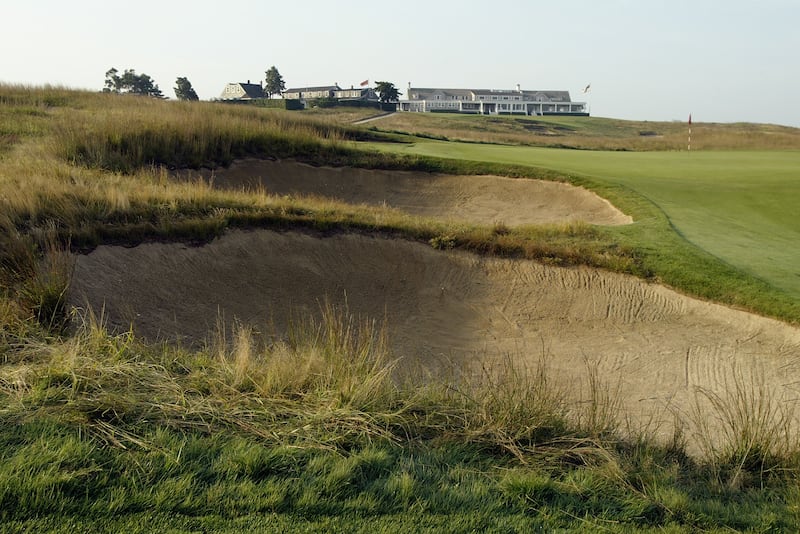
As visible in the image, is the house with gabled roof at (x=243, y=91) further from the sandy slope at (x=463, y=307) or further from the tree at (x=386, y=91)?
the sandy slope at (x=463, y=307)

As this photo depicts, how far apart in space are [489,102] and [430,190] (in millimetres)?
110642

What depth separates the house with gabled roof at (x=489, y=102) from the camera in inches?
4771

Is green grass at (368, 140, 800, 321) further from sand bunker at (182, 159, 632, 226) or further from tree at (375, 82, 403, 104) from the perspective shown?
tree at (375, 82, 403, 104)

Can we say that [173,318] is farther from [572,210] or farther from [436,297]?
[572,210]

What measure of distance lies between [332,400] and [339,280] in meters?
5.72

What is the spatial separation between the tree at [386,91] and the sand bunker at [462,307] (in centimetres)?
9282

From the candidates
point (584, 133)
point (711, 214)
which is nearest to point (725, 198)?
point (711, 214)

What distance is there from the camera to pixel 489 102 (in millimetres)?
121688

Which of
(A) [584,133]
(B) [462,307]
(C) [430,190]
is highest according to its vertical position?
(A) [584,133]

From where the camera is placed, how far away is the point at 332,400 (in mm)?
4742

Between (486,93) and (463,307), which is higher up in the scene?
(486,93)

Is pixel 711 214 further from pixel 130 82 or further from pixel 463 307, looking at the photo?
pixel 130 82

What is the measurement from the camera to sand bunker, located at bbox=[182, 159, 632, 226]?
1568 centimetres

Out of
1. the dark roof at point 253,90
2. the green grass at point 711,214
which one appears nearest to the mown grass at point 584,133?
the green grass at point 711,214
